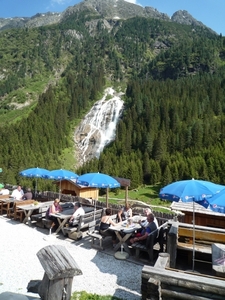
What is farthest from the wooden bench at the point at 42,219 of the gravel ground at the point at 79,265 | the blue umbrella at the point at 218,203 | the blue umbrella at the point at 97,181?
the blue umbrella at the point at 218,203

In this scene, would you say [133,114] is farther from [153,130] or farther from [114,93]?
[114,93]

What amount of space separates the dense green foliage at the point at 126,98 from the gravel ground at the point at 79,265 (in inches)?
1458

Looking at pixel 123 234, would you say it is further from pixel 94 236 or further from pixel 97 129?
pixel 97 129

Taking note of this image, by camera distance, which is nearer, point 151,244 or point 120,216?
point 151,244

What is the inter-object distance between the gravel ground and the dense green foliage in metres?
37.0

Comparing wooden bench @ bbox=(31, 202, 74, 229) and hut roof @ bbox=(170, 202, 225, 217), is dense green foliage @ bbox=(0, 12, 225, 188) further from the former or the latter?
wooden bench @ bbox=(31, 202, 74, 229)


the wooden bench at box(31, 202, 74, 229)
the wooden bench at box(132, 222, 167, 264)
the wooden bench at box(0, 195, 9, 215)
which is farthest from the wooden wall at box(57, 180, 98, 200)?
the wooden bench at box(132, 222, 167, 264)

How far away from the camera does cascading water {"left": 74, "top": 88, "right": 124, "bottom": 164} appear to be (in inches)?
2763

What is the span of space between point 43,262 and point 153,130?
2748 inches

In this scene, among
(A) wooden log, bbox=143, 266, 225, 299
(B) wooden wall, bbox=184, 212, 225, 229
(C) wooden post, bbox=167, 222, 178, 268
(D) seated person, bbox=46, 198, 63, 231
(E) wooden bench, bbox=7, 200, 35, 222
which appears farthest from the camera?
(E) wooden bench, bbox=7, 200, 35, 222

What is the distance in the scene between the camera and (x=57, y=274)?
2568 mm

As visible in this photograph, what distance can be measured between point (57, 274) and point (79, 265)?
6.40m

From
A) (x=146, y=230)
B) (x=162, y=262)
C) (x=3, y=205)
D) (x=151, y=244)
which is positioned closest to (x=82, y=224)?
(x=146, y=230)

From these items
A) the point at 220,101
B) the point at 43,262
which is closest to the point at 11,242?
the point at 43,262
